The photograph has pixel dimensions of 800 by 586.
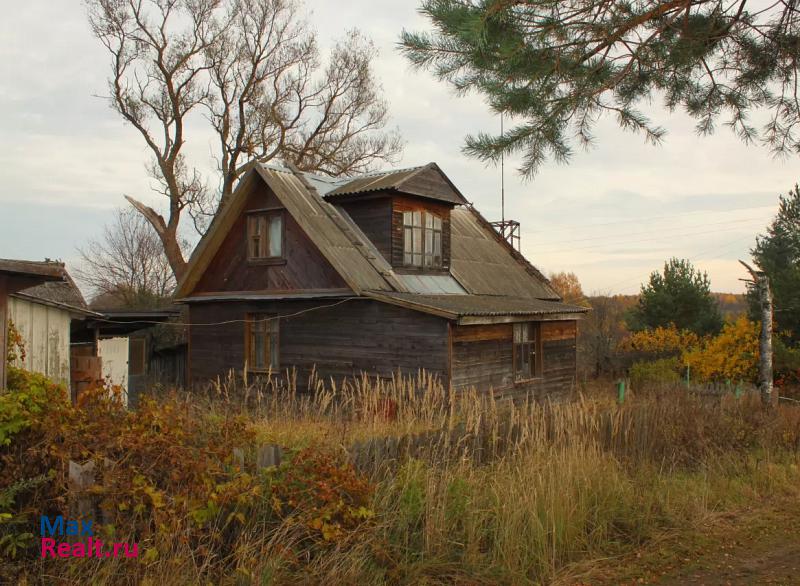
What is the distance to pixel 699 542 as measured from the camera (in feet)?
19.8

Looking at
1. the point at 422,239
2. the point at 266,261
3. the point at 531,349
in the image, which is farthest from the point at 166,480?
the point at 531,349

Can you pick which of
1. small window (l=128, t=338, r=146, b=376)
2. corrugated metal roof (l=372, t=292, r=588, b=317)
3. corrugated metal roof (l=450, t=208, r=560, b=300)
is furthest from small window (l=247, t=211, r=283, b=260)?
small window (l=128, t=338, r=146, b=376)

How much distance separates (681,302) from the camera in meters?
27.4

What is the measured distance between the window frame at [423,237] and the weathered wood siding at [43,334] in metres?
7.24

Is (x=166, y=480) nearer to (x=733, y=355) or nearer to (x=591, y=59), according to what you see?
(x=591, y=59)

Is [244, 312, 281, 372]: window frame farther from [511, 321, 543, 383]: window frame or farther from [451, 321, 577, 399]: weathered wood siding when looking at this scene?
[511, 321, 543, 383]: window frame

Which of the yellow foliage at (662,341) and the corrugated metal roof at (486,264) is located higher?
the corrugated metal roof at (486,264)

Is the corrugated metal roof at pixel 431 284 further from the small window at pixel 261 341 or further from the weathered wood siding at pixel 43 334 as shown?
the weathered wood siding at pixel 43 334

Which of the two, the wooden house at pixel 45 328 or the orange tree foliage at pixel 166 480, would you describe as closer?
the orange tree foliage at pixel 166 480

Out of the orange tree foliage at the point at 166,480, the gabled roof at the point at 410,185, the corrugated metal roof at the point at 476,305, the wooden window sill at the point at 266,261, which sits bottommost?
the orange tree foliage at the point at 166,480

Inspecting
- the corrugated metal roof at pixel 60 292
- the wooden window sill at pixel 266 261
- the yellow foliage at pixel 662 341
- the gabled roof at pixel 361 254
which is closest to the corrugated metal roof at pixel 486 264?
the gabled roof at pixel 361 254

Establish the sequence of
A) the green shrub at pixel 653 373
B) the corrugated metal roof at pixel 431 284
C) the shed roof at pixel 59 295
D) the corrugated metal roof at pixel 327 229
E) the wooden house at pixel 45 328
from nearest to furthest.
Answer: the wooden house at pixel 45 328 < the shed roof at pixel 59 295 < the corrugated metal roof at pixel 327 229 < the corrugated metal roof at pixel 431 284 < the green shrub at pixel 653 373

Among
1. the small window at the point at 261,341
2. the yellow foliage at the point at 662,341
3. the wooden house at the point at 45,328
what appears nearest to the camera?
the wooden house at the point at 45,328

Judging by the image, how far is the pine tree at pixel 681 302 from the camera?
26.8 metres
